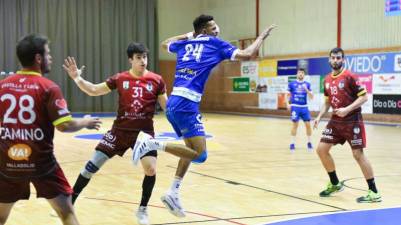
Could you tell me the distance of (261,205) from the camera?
23.2 ft

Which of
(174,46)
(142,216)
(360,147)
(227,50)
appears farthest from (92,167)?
(360,147)

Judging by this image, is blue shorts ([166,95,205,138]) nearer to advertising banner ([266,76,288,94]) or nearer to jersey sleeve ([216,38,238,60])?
jersey sleeve ([216,38,238,60])

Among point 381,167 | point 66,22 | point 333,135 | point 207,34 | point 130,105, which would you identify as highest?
point 66,22

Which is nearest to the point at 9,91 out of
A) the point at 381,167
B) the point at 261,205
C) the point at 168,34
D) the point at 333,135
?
the point at 261,205

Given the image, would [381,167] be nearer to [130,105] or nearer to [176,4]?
[130,105]

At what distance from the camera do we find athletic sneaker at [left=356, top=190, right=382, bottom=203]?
7316mm

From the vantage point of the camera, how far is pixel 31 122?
3.85m

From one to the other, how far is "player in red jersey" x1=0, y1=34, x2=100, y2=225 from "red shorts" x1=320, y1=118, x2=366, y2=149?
4.42 metres

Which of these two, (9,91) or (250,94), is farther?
(250,94)

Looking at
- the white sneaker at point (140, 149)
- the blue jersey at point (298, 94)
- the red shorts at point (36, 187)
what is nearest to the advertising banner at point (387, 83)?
the blue jersey at point (298, 94)

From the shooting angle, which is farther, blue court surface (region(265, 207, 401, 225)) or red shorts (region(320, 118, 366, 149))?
red shorts (region(320, 118, 366, 149))

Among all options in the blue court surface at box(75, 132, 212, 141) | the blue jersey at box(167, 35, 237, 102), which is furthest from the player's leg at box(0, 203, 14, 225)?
the blue court surface at box(75, 132, 212, 141)

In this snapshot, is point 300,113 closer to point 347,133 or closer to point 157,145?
point 347,133

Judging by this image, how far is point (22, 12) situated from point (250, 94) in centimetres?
1264
